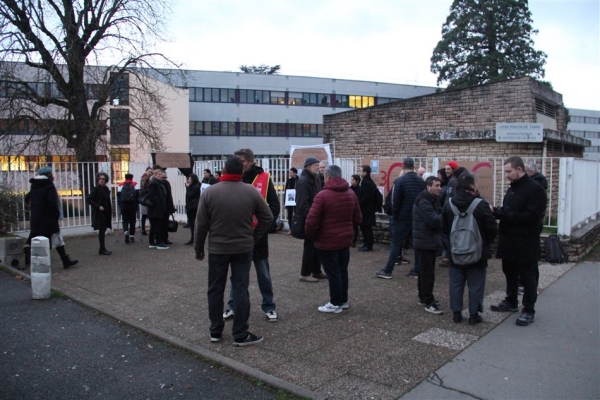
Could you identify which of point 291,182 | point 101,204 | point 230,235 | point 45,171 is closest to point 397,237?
point 230,235

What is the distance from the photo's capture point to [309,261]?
7805 millimetres

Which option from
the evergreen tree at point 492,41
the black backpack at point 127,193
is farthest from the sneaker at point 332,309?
the evergreen tree at point 492,41

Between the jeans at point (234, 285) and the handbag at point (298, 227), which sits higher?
the handbag at point (298, 227)

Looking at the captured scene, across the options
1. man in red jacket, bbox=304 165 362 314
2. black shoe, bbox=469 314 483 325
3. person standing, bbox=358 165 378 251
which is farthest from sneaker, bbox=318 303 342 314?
person standing, bbox=358 165 378 251

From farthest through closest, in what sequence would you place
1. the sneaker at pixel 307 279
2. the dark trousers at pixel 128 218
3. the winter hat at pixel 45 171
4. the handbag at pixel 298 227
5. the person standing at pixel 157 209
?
the dark trousers at pixel 128 218 < the person standing at pixel 157 209 < the winter hat at pixel 45 171 < the sneaker at pixel 307 279 < the handbag at pixel 298 227

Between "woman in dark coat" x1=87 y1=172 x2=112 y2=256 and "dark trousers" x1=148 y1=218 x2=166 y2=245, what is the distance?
1112mm

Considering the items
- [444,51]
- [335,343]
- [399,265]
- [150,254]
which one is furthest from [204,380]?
[444,51]

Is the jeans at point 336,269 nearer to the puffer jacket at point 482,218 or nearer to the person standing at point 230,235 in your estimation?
the person standing at point 230,235

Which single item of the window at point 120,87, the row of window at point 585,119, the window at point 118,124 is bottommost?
the window at point 118,124

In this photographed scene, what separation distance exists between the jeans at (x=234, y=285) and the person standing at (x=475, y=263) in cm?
242

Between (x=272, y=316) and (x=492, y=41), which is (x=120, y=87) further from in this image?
(x=492, y=41)

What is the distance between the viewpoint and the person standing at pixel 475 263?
17.9ft

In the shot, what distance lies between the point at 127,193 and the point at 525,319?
964 centimetres

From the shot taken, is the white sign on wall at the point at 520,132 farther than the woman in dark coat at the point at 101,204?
Yes
